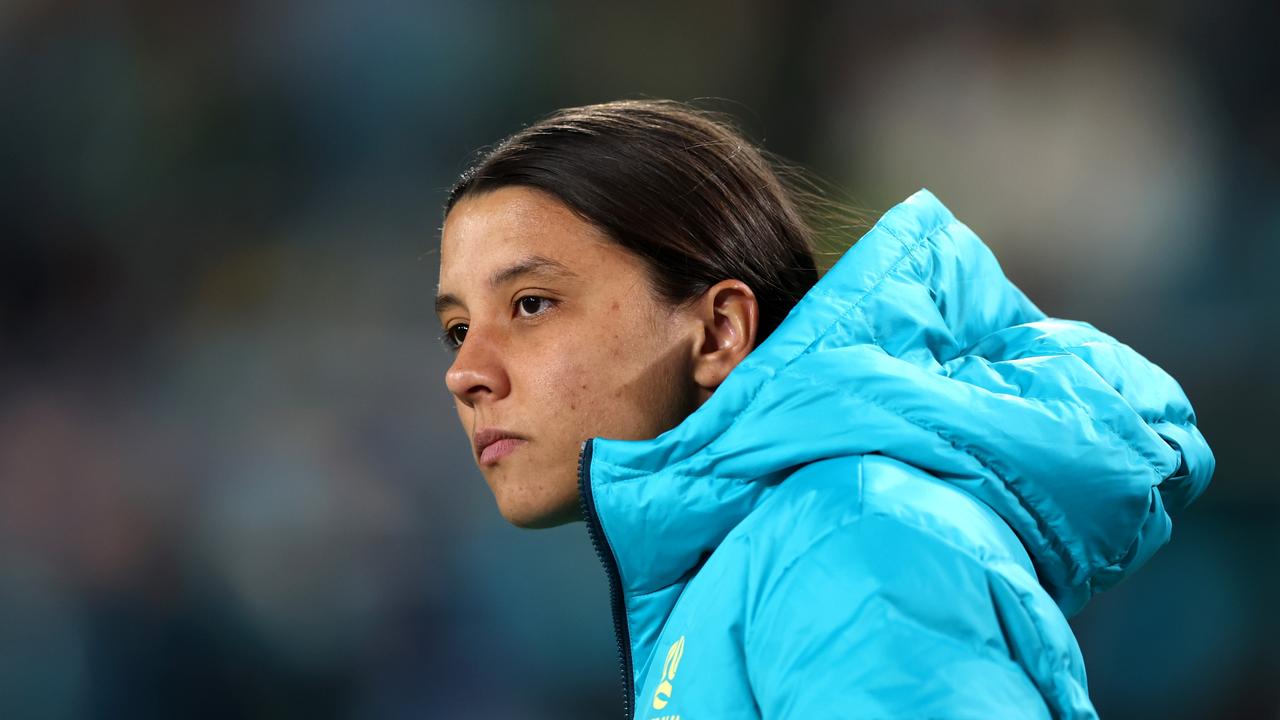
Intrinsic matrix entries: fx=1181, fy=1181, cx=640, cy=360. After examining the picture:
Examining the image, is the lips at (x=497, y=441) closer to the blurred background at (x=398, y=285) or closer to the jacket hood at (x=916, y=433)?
the jacket hood at (x=916, y=433)

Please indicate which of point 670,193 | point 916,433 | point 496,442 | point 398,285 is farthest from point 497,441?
point 398,285

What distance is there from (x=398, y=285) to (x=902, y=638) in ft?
6.87

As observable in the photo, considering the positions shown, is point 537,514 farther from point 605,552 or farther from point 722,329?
point 722,329

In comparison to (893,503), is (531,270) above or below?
above

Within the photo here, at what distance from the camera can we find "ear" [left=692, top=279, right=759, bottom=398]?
950 mm

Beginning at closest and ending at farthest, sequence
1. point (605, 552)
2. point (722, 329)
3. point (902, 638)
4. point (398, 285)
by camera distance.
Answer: point (902, 638)
point (605, 552)
point (722, 329)
point (398, 285)

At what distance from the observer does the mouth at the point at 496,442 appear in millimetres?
928

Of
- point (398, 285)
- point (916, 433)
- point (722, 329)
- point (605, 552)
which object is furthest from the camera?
point (398, 285)

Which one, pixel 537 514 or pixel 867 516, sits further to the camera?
pixel 537 514

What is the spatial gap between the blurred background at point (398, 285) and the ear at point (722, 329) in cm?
147

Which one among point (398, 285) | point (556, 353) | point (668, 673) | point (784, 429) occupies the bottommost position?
point (668, 673)

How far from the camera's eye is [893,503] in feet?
2.17

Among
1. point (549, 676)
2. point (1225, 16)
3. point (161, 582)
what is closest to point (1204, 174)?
point (1225, 16)

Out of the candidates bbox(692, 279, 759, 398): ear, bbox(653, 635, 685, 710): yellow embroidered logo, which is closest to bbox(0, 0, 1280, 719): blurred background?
bbox(692, 279, 759, 398): ear
